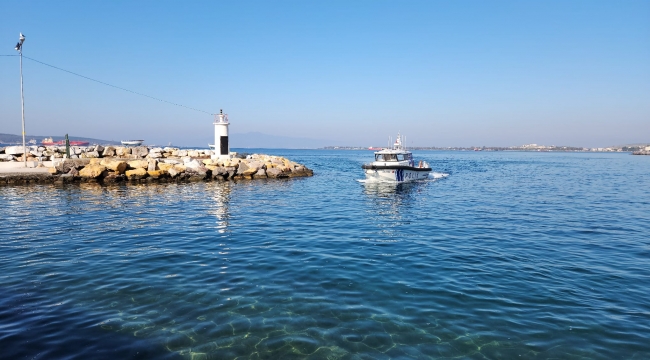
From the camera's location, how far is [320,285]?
29.3 feet

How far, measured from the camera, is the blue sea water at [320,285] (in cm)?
634

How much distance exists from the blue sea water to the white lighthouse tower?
24.1 m

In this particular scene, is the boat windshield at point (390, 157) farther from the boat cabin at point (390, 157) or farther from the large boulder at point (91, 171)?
the large boulder at point (91, 171)

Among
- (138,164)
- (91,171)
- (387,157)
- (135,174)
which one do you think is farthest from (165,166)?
(387,157)

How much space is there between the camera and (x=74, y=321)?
6.98 metres

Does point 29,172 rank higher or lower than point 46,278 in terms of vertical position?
higher

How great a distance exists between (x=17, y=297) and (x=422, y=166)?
36853mm

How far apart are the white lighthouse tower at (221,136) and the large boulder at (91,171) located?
1206cm

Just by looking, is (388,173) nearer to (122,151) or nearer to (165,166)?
(165,166)

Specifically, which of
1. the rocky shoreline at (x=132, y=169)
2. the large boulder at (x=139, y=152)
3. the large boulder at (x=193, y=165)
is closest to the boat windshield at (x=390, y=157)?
the rocky shoreline at (x=132, y=169)

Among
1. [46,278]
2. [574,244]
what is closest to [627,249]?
[574,244]

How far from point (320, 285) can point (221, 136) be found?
36.2 meters

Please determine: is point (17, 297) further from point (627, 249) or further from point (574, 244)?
point (627, 249)

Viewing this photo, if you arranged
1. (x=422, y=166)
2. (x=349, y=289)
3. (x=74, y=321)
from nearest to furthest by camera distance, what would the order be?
(x=74, y=321)
(x=349, y=289)
(x=422, y=166)
